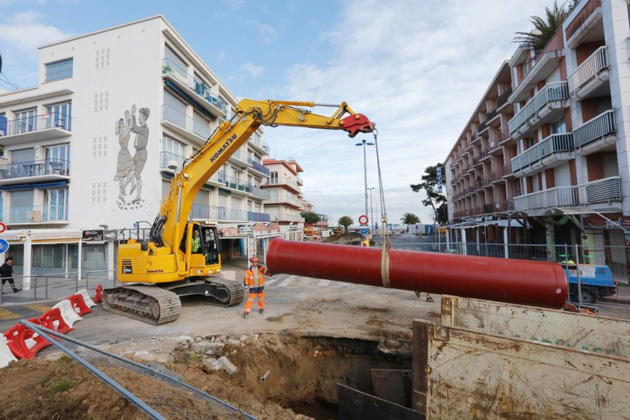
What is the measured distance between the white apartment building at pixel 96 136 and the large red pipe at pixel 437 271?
52.0 ft

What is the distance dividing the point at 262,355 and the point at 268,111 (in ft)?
20.3

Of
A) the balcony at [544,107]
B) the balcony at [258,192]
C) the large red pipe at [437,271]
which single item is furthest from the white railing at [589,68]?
the balcony at [258,192]

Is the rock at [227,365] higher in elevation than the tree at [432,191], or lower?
lower

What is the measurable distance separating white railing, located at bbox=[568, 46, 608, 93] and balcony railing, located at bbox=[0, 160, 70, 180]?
30.0 metres

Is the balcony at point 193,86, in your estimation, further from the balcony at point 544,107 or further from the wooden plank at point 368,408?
the balcony at point 544,107

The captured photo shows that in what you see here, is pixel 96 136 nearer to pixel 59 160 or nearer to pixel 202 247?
pixel 59 160

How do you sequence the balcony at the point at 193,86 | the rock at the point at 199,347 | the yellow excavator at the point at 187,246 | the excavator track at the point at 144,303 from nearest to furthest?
the rock at the point at 199,347 < the excavator track at the point at 144,303 < the yellow excavator at the point at 187,246 < the balcony at the point at 193,86

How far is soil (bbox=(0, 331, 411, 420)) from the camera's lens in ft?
10.9

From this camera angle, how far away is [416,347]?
391 cm

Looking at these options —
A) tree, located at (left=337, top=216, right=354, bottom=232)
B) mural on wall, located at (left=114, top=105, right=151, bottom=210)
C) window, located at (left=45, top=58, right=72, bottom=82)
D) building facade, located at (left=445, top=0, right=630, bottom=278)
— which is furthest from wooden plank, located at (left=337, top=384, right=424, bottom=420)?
tree, located at (left=337, top=216, right=354, bottom=232)

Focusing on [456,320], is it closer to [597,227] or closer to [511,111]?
[597,227]

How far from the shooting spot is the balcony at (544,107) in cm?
1608

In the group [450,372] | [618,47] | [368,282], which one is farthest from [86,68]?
[618,47]

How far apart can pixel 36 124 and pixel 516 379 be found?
28.6m
